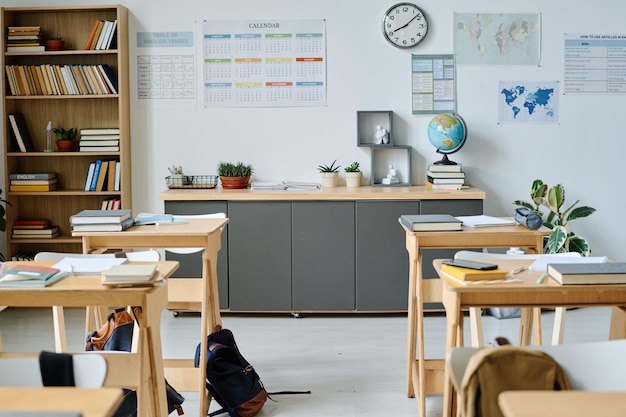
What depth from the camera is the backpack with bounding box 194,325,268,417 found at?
3635 mm

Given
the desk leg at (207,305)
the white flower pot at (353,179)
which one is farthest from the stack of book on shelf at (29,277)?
the white flower pot at (353,179)

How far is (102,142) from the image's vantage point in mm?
5730

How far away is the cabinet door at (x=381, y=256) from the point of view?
17.5ft

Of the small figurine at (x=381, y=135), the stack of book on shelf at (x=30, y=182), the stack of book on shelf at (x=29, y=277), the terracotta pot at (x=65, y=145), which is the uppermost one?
the small figurine at (x=381, y=135)

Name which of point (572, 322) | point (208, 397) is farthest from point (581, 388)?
point (572, 322)

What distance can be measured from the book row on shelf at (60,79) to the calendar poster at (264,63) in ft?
2.35

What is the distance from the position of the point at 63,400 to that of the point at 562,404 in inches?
40.4

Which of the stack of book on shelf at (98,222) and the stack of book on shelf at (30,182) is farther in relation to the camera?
the stack of book on shelf at (30,182)

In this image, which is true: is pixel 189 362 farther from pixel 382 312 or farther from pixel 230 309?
→ pixel 382 312

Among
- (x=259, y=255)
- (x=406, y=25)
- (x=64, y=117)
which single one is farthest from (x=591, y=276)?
(x=64, y=117)

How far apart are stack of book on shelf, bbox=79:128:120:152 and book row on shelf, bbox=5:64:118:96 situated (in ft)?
0.96

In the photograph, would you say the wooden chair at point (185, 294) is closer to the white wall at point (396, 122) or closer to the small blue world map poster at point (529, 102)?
the white wall at point (396, 122)

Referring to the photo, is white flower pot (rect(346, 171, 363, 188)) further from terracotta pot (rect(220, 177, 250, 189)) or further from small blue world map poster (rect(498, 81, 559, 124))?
small blue world map poster (rect(498, 81, 559, 124))

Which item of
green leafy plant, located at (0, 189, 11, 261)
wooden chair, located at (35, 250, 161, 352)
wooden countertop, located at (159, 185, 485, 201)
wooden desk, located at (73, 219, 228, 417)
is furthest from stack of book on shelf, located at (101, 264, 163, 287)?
green leafy plant, located at (0, 189, 11, 261)
